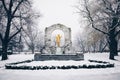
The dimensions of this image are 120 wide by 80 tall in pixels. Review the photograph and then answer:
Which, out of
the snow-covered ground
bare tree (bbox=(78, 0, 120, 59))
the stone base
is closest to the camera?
the snow-covered ground

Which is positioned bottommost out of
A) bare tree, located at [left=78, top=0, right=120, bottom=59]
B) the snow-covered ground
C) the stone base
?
the snow-covered ground

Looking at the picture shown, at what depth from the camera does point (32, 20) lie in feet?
112

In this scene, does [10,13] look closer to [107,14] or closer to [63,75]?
[107,14]

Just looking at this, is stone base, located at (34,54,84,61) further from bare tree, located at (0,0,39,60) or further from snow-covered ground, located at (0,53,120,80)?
snow-covered ground, located at (0,53,120,80)

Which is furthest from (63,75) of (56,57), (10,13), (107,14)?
(107,14)

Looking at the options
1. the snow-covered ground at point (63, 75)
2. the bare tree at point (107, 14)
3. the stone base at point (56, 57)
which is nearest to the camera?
the snow-covered ground at point (63, 75)

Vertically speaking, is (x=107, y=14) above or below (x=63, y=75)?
above

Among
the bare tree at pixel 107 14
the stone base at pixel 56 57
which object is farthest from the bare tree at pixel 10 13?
the bare tree at pixel 107 14

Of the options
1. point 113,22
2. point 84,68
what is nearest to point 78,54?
point 113,22

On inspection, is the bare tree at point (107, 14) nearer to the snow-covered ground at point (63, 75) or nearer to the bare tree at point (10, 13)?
the bare tree at point (10, 13)

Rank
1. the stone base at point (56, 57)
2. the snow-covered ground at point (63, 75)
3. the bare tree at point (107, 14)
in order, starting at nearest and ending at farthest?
the snow-covered ground at point (63, 75) < the bare tree at point (107, 14) < the stone base at point (56, 57)

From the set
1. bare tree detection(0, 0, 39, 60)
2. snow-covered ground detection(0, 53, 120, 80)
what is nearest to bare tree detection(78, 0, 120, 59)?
bare tree detection(0, 0, 39, 60)

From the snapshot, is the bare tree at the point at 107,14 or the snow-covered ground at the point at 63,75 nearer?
the snow-covered ground at the point at 63,75

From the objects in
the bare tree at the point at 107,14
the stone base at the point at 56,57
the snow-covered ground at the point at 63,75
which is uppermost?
the bare tree at the point at 107,14
